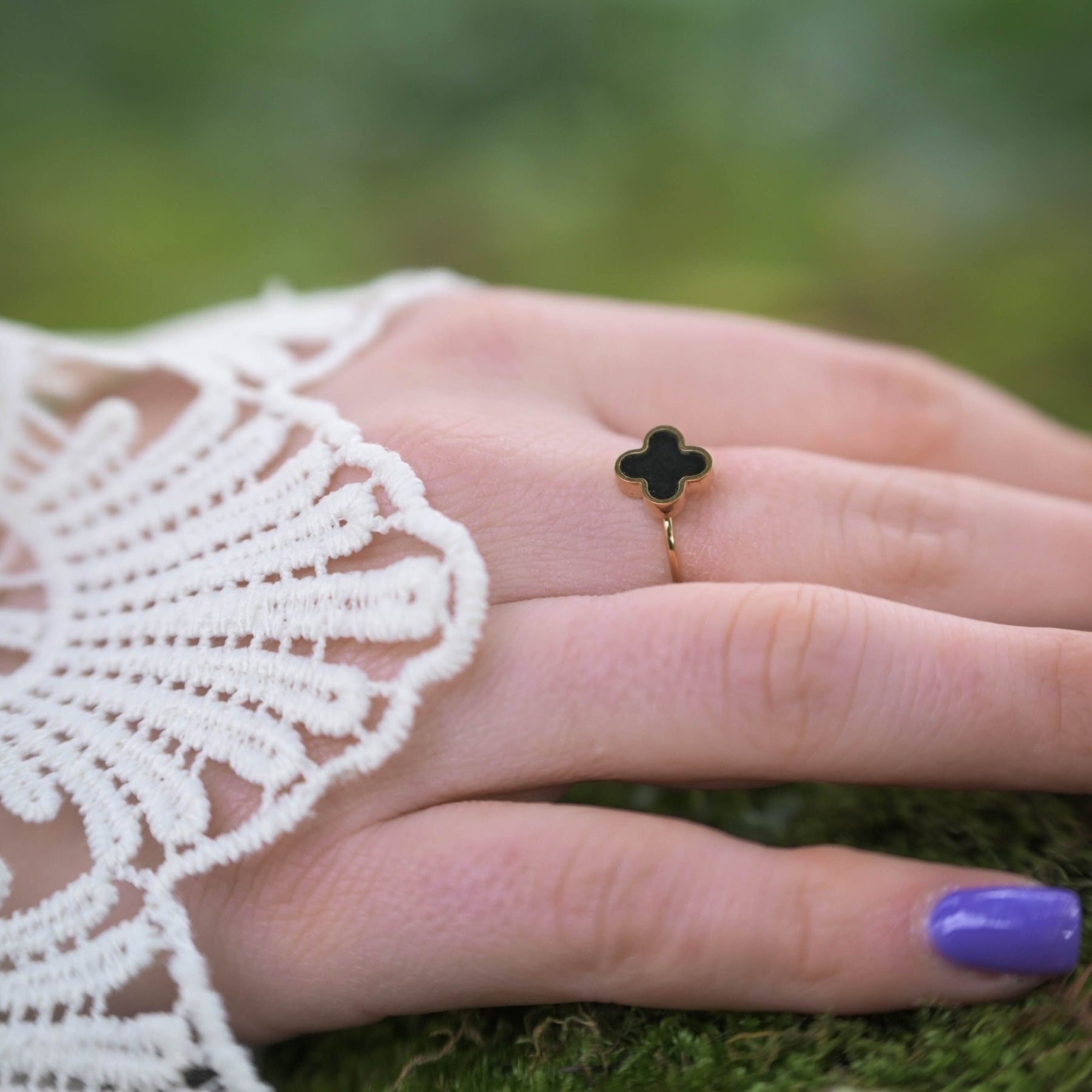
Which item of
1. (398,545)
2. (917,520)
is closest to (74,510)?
(398,545)

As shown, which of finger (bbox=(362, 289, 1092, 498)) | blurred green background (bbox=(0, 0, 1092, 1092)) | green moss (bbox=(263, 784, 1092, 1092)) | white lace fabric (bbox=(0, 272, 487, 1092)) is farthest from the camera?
blurred green background (bbox=(0, 0, 1092, 1092))

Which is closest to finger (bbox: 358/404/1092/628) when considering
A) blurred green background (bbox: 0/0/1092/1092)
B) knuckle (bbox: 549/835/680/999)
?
knuckle (bbox: 549/835/680/999)

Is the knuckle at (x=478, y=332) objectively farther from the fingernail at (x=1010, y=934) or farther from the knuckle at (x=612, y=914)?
the fingernail at (x=1010, y=934)

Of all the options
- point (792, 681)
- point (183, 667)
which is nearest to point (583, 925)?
point (792, 681)

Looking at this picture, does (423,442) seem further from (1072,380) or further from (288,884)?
(1072,380)

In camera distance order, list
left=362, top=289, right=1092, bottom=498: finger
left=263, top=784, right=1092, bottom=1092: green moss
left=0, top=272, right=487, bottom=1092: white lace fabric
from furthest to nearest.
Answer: left=362, top=289, right=1092, bottom=498: finger
left=0, top=272, right=487, bottom=1092: white lace fabric
left=263, top=784, right=1092, bottom=1092: green moss

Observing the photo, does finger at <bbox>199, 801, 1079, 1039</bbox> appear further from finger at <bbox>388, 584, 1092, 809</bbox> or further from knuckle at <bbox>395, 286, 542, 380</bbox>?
knuckle at <bbox>395, 286, 542, 380</bbox>

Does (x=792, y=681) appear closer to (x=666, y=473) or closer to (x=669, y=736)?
(x=669, y=736)

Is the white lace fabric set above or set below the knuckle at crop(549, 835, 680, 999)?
above

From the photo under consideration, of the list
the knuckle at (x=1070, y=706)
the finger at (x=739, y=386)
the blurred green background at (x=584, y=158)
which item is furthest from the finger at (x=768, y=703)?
the blurred green background at (x=584, y=158)
